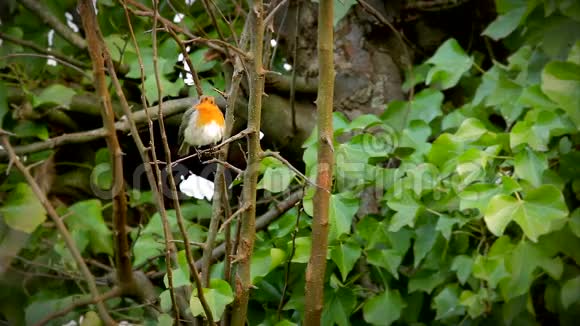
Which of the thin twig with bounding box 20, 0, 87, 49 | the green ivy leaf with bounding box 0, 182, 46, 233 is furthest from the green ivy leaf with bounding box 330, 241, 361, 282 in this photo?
the thin twig with bounding box 20, 0, 87, 49

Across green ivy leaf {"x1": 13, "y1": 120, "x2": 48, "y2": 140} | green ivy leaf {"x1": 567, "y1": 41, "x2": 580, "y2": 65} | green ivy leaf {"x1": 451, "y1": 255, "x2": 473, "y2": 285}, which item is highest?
green ivy leaf {"x1": 567, "y1": 41, "x2": 580, "y2": 65}

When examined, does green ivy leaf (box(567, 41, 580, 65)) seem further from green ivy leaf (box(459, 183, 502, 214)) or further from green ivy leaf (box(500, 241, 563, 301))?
green ivy leaf (box(500, 241, 563, 301))

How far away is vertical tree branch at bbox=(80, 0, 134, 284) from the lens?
175cm

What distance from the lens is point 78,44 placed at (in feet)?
8.22

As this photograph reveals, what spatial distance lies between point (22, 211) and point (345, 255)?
874mm

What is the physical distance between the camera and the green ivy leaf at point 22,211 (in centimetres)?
204

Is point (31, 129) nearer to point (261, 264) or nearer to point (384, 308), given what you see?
point (261, 264)

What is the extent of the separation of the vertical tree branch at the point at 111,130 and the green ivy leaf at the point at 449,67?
3.72ft

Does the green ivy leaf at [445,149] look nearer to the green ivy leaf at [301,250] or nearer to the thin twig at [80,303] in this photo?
the green ivy leaf at [301,250]

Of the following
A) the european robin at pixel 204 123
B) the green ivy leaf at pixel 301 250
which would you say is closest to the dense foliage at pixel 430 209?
the green ivy leaf at pixel 301 250

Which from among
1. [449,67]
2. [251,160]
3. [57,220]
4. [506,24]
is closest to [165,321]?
[57,220]

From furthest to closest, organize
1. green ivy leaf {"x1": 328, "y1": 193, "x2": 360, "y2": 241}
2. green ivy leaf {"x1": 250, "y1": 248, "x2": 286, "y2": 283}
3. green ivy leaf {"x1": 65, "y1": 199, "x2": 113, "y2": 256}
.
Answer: green ivy leaf {"x1": 65, "y1": 199, "x2": 113, "y2": 256} → green ivy leaf {"x1": 328, "y1": 193, "x2": 360, "y2": 241} → green ivy leaf {"x1": 250, "y1": 248, "x2": 286, "y2": 283}

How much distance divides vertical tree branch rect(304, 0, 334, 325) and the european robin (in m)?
0.61

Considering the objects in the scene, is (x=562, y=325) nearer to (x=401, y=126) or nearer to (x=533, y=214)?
(x=533, y=214)
